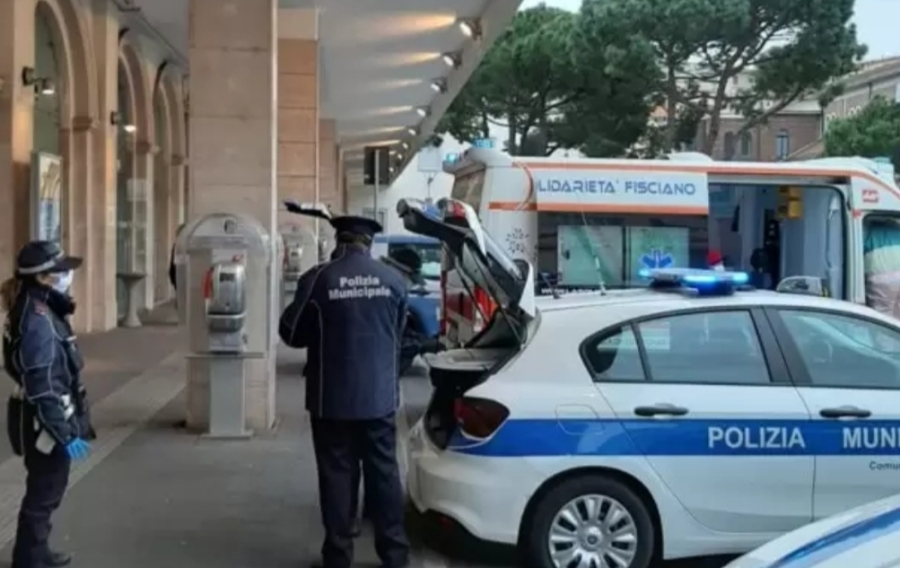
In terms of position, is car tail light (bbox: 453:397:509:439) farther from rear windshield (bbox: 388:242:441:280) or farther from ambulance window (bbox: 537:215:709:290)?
rear windshield (bbox: 388:242:441:280)

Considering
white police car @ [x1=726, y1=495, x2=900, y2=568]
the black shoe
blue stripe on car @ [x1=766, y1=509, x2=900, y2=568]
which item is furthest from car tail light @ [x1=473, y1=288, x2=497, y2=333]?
blue stripe on car @ [x1=766, y1=509, x2=900, y2=568]

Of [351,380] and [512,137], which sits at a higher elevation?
[512,137]

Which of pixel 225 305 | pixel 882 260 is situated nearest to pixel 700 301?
pixel 225 305

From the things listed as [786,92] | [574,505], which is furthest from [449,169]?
[786,92]

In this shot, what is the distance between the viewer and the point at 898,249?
12.6 m

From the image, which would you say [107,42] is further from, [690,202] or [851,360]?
[851,360]

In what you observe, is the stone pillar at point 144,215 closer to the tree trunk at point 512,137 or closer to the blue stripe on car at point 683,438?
the tree trunk at point 512,137

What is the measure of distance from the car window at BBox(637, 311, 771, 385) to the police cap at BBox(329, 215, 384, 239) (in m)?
1.48

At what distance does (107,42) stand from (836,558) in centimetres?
1955

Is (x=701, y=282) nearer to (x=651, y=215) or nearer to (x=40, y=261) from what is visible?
(x=40, y=261)

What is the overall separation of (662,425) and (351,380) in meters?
1.58

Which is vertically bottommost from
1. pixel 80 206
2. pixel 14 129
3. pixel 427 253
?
pixel 427 253

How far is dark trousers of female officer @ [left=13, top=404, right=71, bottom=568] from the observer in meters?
6.30

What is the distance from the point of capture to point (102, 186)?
21.1 metres
